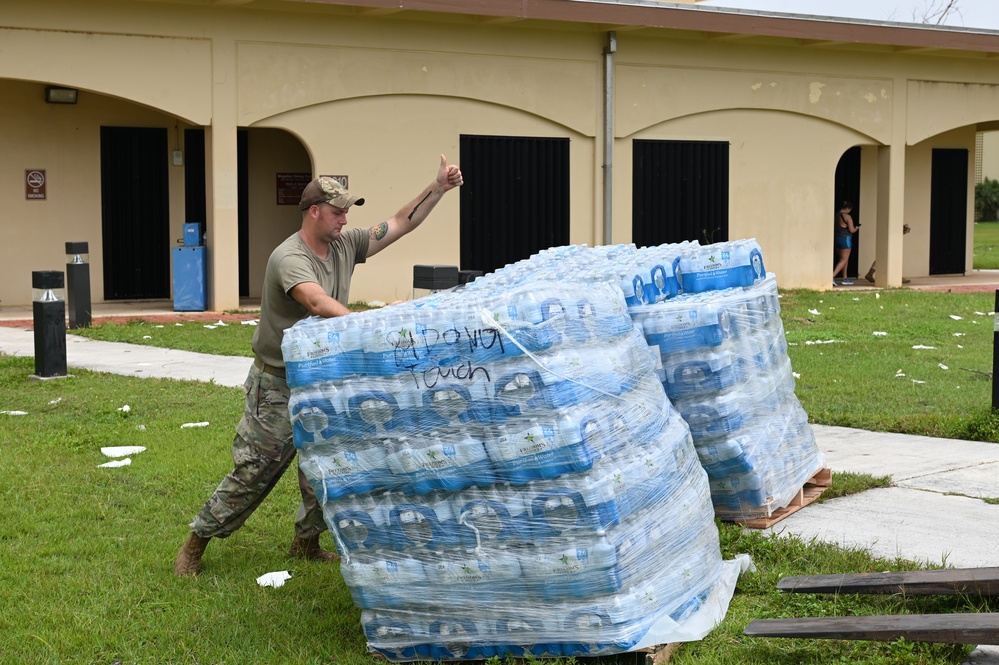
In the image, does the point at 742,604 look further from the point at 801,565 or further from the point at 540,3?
the point at 540,3

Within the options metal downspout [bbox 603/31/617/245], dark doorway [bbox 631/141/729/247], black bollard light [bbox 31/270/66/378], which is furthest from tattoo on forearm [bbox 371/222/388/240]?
→ dark doorway [bbox 631/141/729/247]

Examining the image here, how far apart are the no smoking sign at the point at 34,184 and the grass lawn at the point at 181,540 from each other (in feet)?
24.4

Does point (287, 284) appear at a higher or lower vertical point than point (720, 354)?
higher

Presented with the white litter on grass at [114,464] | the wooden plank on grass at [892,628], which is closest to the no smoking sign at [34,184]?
the white litter on grass at [114,464]

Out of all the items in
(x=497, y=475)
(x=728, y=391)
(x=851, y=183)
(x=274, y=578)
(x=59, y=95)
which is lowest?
(x=274, y=578)

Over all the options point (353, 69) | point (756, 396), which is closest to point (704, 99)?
point (353, 69)

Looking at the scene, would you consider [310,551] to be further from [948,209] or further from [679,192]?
[948,209]

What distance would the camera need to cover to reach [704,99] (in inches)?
867

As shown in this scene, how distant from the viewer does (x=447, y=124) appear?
2002cm

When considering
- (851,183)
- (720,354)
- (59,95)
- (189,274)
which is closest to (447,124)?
(189,274)

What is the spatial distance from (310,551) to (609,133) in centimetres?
1574

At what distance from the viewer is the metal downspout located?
20.9 meters

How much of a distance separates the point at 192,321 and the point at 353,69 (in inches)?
186

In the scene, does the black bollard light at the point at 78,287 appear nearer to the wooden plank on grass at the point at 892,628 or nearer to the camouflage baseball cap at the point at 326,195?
the camouflage baseball cap at the point at 326,195
